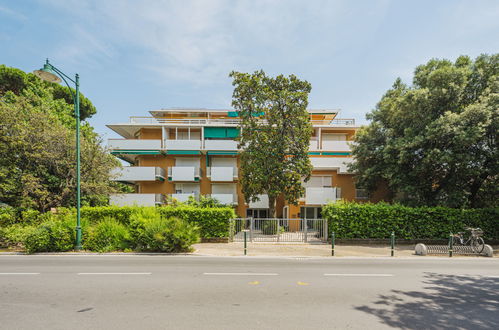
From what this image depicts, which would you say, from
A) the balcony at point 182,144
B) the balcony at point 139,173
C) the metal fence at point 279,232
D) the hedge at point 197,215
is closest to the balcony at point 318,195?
the metal fence at point 279,232

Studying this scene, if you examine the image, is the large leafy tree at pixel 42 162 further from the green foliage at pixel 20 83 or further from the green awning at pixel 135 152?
the green foliage at pixel 20 83

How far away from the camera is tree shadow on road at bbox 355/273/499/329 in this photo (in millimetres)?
4453

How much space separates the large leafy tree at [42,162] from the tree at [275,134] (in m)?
10.3

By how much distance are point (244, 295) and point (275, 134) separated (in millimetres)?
14368

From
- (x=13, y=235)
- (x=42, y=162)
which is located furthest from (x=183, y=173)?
(x=13, y=235)

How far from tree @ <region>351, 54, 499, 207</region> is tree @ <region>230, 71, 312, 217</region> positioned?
5224mm

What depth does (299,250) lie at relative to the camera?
12898mm

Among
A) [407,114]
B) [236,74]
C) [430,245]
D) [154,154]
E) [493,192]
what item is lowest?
[430,245]

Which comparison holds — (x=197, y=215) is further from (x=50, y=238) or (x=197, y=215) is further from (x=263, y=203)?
(x=263, y=203)

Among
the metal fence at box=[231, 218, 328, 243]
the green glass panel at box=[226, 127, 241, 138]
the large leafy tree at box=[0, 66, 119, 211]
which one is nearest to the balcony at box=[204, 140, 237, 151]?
the green glass panel at box=[226, 127, 241, 138]

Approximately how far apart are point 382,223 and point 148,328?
14.1 metres

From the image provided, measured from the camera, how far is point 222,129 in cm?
2520

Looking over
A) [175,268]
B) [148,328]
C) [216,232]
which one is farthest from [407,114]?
[148,328]

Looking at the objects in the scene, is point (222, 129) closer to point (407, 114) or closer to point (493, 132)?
point (407, 114)
